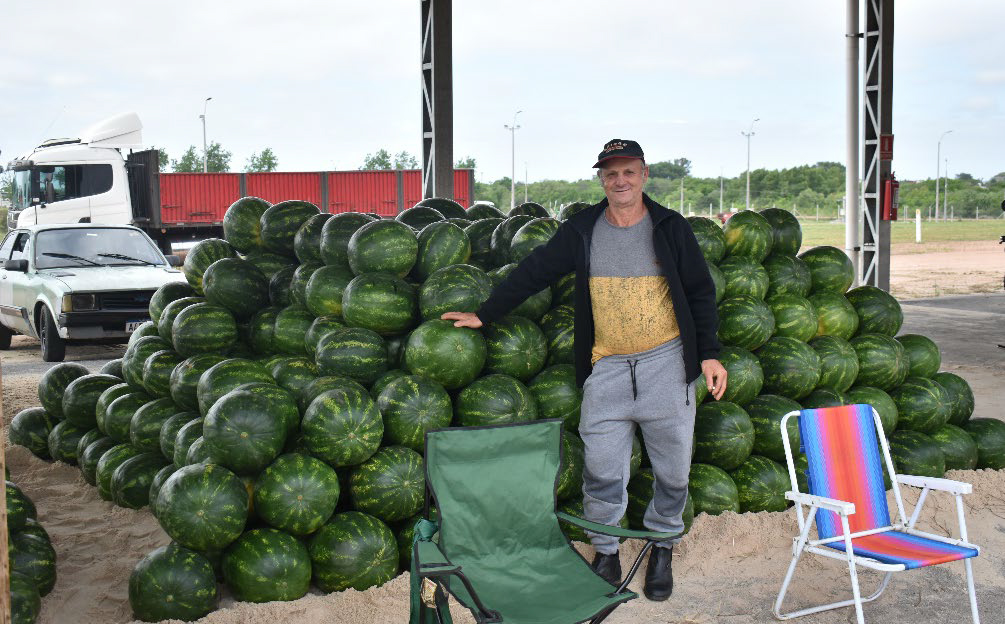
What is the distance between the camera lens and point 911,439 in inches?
212

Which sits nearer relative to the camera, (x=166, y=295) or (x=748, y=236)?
(x=748, y=236)

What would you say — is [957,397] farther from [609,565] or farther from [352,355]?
[352,355]

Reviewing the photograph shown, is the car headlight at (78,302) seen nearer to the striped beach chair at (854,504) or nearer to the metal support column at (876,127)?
the striped beach chair at (854,504)

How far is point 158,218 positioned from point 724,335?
1618 cm

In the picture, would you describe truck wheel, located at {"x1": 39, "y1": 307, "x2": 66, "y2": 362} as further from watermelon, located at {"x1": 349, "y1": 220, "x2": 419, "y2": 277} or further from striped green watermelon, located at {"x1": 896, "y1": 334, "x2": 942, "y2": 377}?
striped green watermelon, located at {"x1": 896, "y1": 334, "x2": 942, "y2": 377}

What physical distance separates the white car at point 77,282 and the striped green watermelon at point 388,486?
7.83 metres

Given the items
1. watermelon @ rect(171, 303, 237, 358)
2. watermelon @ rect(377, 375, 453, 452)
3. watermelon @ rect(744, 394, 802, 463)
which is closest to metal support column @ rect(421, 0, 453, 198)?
watermelon @ rect(171, 303, 237, 358)

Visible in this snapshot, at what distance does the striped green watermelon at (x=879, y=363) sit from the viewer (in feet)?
17.9

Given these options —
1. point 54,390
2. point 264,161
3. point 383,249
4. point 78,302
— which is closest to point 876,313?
point 383,249

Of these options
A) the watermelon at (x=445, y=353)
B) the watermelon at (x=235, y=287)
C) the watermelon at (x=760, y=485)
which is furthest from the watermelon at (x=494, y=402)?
the watermelon at (x=235, y=287)

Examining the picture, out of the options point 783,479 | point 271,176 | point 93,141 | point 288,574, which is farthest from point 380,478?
point 271,176

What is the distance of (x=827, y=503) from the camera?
3.62 meters

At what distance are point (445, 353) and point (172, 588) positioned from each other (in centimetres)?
160

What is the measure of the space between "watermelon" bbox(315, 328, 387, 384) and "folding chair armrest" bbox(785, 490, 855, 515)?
211 cm
